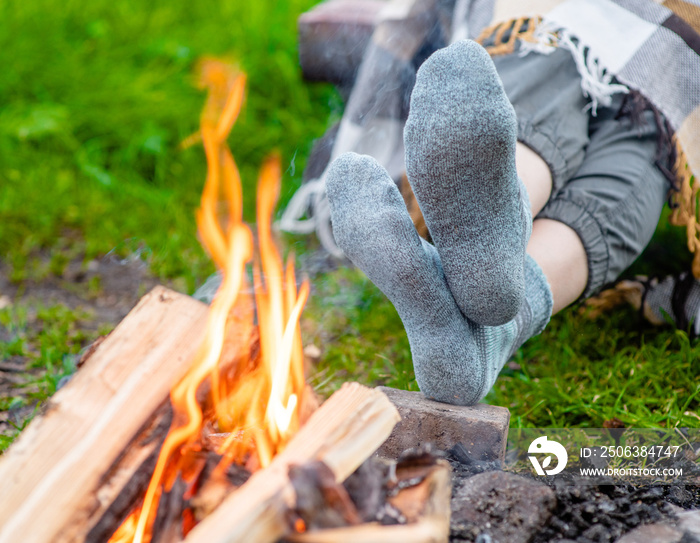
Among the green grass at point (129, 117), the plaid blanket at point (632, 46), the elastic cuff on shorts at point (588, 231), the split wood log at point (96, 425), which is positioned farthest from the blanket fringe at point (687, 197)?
the green grass at point (129, 117)

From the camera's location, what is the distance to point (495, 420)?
3.62ft

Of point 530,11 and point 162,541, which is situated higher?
point 530,11

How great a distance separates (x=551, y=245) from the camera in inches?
50.8

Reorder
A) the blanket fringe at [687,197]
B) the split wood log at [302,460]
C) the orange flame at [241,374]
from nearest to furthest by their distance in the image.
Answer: the split wood log at [302,460]
the orange flame at [241,374]
the blanket fringe at [687,197]

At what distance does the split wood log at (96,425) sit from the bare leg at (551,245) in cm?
66

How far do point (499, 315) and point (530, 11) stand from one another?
0.81 meters

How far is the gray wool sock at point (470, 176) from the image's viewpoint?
90cm

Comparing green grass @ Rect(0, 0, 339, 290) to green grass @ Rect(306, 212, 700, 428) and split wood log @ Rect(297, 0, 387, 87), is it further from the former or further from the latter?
green grass @ Rect(306, 212, 700, 428)

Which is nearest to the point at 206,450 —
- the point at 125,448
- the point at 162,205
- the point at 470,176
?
the point at 125,448

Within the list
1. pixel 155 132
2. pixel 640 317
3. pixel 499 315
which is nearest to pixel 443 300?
pixel 499 315

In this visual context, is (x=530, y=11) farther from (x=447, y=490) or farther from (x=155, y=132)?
(x=155, y=132)

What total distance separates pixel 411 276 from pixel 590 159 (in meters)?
0.66

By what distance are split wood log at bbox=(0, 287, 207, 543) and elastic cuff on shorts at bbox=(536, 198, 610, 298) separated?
0.75 meters

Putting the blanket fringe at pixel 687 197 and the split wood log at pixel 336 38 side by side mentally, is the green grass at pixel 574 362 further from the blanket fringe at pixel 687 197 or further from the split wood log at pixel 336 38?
the split wood log at pixel 336 38
